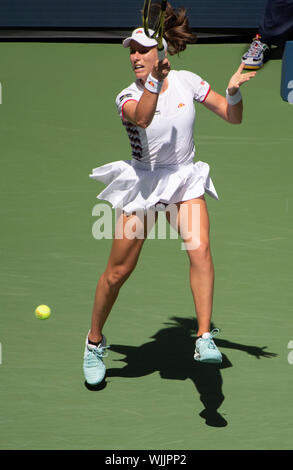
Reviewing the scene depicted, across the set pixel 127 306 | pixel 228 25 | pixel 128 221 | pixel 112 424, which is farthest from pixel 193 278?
pixel 228 25

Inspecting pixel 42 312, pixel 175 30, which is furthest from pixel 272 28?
pixel 175 30

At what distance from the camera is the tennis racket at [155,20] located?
4734 mm

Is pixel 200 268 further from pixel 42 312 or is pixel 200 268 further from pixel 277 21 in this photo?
pixel 277 21

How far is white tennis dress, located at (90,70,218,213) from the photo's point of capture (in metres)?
5.12

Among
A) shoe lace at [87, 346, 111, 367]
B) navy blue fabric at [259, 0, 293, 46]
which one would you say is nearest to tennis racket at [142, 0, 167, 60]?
A: shoe lace at [87, 346, 111, 367]

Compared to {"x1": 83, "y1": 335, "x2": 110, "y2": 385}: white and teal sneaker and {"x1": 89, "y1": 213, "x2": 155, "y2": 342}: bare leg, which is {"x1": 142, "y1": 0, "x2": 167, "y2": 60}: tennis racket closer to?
{"x1": 89, "y1": 213, "x2": 155, "y2": 342}: bare leg

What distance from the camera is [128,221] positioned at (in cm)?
521

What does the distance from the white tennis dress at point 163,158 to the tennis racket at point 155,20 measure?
0.31m

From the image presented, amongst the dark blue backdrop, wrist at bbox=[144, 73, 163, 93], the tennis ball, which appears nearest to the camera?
wrist at bbox=[144, 73, 163, 93]

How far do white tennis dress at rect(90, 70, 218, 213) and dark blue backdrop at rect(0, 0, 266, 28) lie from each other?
34.7 feet

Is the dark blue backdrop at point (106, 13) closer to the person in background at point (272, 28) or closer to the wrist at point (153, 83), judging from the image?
the person in background at point (272, 28)

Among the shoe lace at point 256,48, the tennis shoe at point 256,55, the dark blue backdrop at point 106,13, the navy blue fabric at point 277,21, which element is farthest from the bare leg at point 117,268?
the dark blue backdrop at point 106,13

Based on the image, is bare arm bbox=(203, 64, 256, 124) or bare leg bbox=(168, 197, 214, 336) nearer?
bare leg bbox=(168, 197, 214, 336)

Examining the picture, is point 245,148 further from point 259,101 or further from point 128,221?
point 128,221
